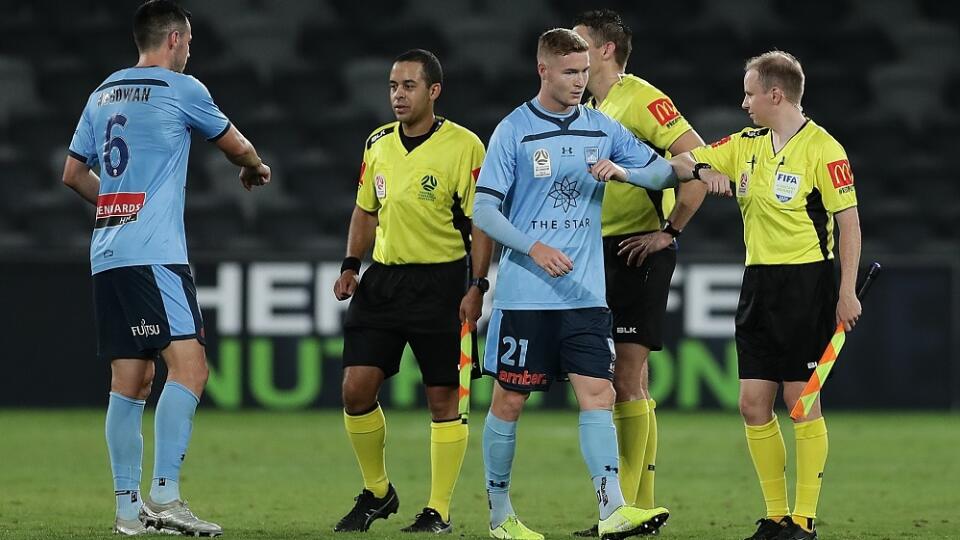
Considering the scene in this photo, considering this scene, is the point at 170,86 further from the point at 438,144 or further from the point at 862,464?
the point at 862,464

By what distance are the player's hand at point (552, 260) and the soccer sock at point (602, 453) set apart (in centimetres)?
60

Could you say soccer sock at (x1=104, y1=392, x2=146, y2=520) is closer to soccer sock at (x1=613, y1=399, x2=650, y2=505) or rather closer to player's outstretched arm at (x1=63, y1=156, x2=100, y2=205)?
player's outstretched arm at (x1=63, y1=156, x2=100, y2=205)

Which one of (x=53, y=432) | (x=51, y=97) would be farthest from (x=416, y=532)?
(x=51, y=97)

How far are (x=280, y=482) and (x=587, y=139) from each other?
11.2ft

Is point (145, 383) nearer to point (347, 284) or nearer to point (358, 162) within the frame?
point (347, 284)

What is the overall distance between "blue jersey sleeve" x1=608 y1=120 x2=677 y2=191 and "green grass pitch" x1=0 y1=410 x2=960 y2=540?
151 cm

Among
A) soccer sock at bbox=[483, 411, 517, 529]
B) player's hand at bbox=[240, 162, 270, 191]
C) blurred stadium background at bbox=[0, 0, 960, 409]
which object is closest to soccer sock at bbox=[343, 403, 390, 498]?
soccer sock at bbox=[483, 411, 517, 529]

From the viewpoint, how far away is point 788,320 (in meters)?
6.15

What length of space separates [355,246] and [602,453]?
1.72 m

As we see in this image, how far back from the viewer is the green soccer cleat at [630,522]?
560 centimetres

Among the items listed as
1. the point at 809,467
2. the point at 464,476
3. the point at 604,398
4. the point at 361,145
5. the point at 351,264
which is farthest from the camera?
the point at 361,145

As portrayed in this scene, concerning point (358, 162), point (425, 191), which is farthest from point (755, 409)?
point (358, 162)

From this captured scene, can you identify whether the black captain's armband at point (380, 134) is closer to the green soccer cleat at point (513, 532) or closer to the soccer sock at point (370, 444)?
the soccer sock at point (370, 444)

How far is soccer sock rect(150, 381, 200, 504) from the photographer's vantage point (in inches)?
234
